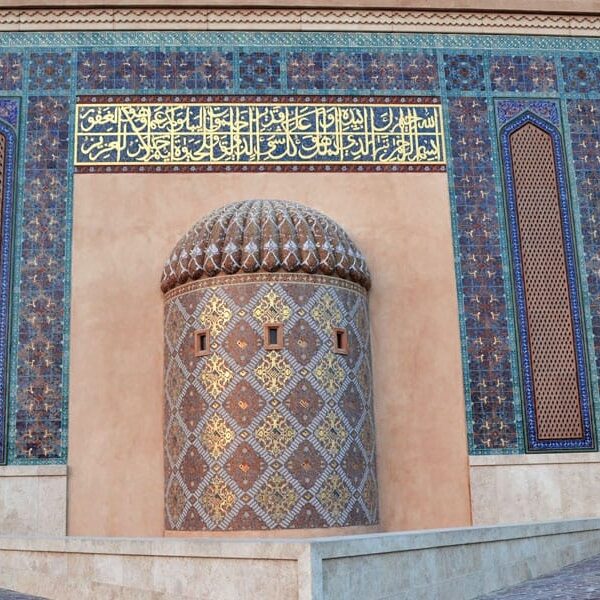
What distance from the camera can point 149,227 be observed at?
22.8ft

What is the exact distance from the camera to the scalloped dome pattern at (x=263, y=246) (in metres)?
6.14

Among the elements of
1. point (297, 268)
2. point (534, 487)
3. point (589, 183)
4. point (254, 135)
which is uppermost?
point (254, 135)

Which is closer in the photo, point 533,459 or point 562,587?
point 562,587

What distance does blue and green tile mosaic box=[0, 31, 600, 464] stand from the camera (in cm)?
671

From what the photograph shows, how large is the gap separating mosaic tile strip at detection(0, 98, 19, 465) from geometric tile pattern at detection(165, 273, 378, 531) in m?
1.21

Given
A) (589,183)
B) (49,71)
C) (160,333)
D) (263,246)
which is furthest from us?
(589,183)

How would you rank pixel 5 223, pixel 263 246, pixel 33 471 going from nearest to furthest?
pixel 263 246, pixel 33 471, pixel 5 223

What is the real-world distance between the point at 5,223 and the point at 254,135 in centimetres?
203

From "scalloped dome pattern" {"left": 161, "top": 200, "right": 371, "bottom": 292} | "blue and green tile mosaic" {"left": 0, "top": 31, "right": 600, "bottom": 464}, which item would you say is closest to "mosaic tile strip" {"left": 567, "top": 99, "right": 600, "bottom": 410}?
"blue and green tile mosaic" {"left": 0, "top": 31, "right": 600, "bottom": 464}

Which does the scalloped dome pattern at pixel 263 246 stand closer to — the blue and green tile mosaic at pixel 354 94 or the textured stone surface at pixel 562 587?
the blue and green tile mosaic at pixel 354 94

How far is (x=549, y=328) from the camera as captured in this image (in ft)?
22.8

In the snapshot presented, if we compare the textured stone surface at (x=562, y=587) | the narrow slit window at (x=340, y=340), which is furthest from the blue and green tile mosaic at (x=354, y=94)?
the textured stone surface at (x=562, y=587)

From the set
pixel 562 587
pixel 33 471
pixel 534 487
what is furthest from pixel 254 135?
pixel 562 587

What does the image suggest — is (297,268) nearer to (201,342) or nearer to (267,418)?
(201,342)
